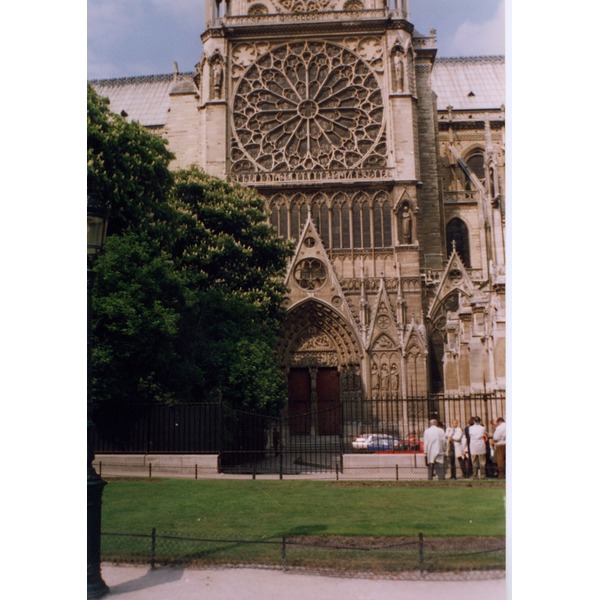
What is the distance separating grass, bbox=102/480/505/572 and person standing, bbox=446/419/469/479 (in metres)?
0.45

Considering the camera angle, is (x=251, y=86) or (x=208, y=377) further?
(x=251, y=86)

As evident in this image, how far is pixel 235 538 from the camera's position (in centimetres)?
739

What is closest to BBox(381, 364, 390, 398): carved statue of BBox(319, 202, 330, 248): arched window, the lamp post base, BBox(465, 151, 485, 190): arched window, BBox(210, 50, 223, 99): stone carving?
BBox(319, 202, 330, 248): arched window

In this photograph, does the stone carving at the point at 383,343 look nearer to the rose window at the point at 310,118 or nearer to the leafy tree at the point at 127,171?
the rose window at the point at 310,118

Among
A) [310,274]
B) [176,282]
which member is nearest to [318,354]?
[310,274]

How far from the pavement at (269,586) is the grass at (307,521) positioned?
169 millimetres

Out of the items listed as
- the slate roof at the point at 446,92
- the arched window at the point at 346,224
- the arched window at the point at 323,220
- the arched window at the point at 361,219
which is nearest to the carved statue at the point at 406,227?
the arched window at the point at 361,219

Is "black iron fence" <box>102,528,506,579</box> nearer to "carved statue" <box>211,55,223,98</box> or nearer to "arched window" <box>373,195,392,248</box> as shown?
"arched window" <box>373,195,392,248</box>

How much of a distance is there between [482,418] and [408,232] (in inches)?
595

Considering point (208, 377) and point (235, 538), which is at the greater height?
point (208, 377)

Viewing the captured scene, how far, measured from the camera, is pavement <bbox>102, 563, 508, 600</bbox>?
660 cm

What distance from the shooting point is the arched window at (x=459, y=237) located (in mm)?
26062

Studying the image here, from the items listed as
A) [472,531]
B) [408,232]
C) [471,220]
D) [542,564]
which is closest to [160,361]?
[472,531]

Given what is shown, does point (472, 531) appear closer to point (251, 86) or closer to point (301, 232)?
point (301, 232)
